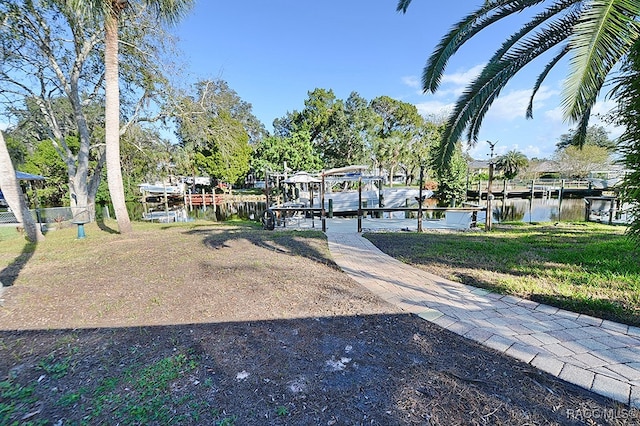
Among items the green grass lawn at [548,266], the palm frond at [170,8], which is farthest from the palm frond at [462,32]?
the palm frond at [170,8]

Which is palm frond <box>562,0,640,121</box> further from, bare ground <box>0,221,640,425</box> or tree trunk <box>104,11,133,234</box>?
tree trunk <box>104,11,133,234</box>

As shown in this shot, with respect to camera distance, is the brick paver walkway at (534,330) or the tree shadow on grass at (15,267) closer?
the brick paver walkway at (534,330)

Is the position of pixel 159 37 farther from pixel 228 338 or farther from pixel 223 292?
pixel 228 338

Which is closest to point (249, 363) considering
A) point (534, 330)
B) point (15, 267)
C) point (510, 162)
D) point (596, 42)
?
point (534, 330)

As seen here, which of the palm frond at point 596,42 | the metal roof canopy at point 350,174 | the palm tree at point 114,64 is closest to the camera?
the palm frond at point 596,42

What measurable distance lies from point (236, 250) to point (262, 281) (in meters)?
2.06

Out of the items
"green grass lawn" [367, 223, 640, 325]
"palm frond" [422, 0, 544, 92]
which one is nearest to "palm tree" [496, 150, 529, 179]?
"green grass lawn" [367, 223, 640, 325]

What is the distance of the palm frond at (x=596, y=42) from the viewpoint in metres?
3.08

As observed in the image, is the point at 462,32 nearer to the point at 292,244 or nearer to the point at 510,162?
the point at 292,244

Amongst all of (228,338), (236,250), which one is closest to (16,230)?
(236,250)

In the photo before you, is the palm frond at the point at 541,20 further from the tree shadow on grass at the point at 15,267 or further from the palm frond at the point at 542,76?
the tree shadow on grass at the point at 15,267

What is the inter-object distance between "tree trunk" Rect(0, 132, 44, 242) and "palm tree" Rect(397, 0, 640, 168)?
10.0 m

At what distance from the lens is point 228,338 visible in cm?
249

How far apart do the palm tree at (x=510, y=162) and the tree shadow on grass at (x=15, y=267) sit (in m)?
43.0
